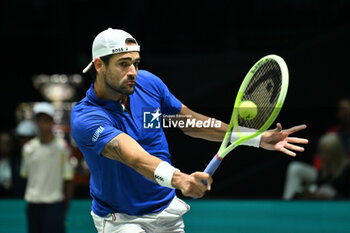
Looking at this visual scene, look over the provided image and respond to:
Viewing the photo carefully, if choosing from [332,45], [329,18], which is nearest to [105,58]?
[332,45]

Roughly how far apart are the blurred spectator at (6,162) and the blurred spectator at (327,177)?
1.91 meters

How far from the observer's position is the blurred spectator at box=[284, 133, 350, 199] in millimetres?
4023

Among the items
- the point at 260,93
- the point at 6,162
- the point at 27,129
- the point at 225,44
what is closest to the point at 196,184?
the point at 260,93

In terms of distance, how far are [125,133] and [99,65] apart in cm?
30

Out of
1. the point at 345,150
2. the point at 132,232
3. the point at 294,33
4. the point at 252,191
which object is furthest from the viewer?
the point at 294,33

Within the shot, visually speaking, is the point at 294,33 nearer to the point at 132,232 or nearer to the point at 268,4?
the point at 268,4

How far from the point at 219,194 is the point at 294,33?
131 cm

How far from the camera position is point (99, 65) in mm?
2445

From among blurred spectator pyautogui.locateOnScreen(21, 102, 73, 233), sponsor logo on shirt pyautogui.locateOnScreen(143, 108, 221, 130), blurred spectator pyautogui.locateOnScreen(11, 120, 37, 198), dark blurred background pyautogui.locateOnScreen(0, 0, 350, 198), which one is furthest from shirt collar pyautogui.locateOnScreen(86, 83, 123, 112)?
blurred spectator pyautogui.locateOnScreen(11, 120, 37, 198)

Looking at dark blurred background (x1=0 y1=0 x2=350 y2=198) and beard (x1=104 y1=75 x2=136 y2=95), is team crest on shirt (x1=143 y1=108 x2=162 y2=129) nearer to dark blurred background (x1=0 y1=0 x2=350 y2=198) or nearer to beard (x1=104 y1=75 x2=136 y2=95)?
beard (x1=104 y1=75 x2=136 y2=95)

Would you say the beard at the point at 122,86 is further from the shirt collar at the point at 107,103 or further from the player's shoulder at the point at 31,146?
the player's shoulder at the point at 31,146

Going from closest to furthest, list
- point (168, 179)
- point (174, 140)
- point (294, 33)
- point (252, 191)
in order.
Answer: point (168, 179) < point (174, 140) < point (252, 191) < point (294, 33)

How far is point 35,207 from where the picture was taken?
161 inches

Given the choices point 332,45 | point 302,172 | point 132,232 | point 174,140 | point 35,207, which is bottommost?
point 35,207
